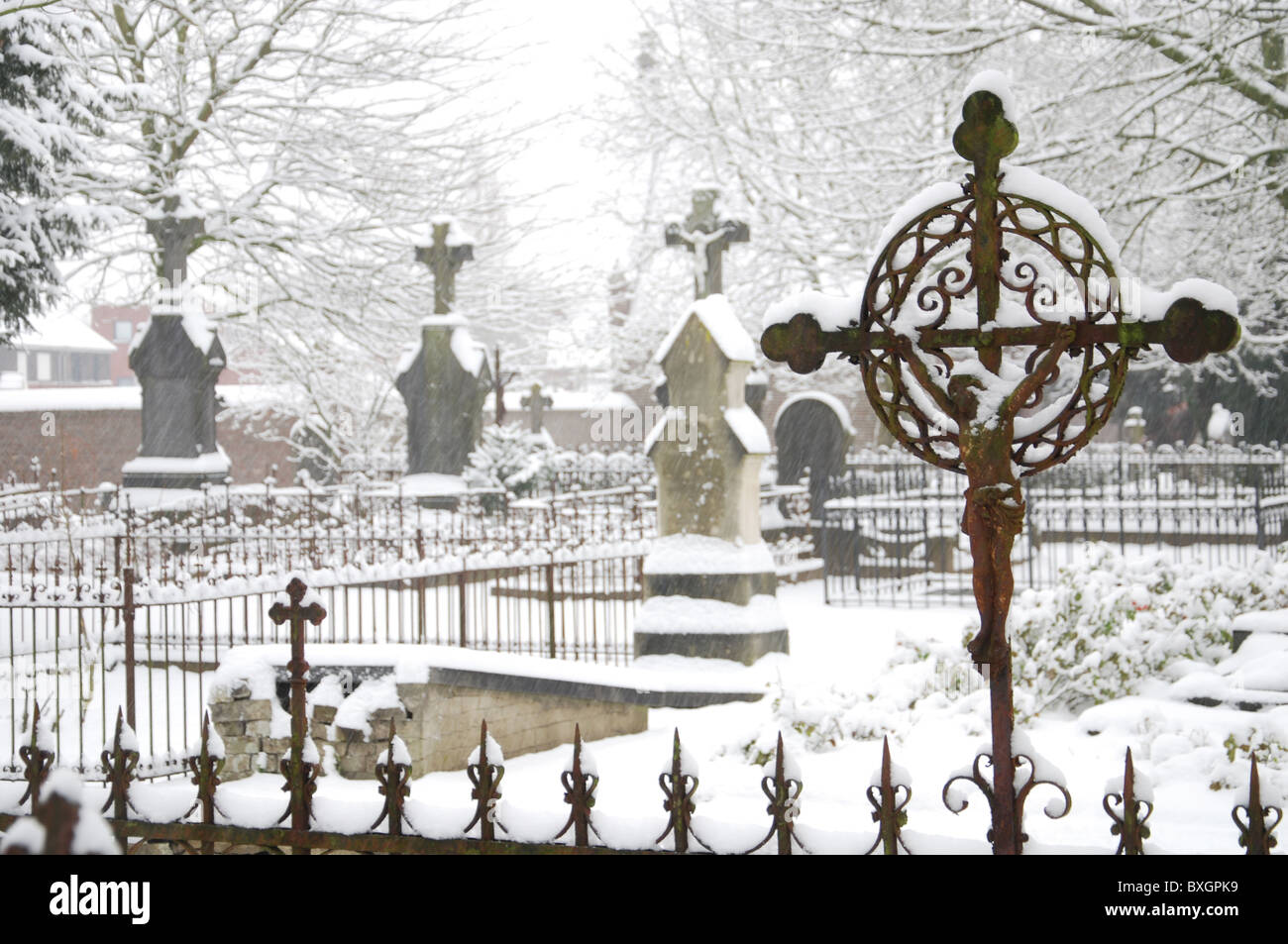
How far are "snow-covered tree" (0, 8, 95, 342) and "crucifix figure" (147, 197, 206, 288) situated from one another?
13.0 feet

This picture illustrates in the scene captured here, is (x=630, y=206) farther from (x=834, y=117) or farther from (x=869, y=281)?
(x=869, y=281)

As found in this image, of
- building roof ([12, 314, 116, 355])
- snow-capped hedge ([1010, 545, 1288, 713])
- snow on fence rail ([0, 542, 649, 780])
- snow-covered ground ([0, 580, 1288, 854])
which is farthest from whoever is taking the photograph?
building roof ([12, 314, 116, 355])

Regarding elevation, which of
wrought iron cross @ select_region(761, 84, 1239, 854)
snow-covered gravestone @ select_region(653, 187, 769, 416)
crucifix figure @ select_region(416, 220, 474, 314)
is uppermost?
crucifix figure @ select_region(416, 220, 474, 314)

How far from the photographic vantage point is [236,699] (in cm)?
668

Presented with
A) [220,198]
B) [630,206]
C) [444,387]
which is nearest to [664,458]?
[444,387]

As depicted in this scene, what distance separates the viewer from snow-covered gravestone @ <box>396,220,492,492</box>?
55.2 ft

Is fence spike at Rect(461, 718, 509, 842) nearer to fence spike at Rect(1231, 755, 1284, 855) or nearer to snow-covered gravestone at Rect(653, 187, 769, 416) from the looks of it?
fence spike at Rect(1231, 755, 1284, 855)

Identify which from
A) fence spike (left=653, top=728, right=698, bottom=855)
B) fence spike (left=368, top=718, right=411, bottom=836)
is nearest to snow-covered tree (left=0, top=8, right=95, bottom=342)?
fence spike (left=368, top=718, right=411, bottom=836)

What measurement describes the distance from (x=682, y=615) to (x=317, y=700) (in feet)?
12.1

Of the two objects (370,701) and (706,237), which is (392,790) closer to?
(370,701)

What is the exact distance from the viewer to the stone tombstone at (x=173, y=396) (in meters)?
15.5

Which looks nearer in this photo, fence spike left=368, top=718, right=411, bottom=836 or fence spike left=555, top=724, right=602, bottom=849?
fence spike left=555, top=724, right=602, bottom=849

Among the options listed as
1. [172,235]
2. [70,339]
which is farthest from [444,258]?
[70,339]

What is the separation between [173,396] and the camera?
1570 centimetres
